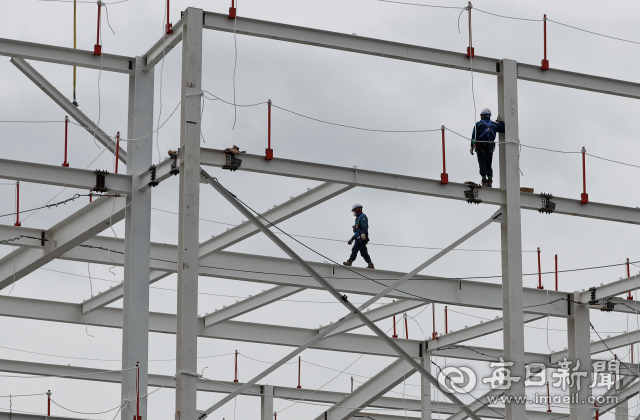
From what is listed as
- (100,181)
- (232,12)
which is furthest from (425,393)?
(232,12)

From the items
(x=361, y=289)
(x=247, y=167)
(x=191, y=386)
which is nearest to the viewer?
(x=191, y=386)

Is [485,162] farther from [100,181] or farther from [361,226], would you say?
[100,181]

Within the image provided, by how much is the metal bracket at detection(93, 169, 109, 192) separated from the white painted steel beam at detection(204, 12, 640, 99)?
3.17 metres

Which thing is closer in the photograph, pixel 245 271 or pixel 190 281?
pixel 190 281

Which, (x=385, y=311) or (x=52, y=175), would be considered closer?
(x=52, y=175)

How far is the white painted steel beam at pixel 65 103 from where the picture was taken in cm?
2262

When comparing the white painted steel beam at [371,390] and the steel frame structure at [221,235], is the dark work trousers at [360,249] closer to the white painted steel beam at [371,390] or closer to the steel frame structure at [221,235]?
the steel frame structure at [221,235]

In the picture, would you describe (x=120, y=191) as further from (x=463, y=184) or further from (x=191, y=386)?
(x=463, y=184)

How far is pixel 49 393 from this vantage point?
23.8 m

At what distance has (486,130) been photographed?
23.5m

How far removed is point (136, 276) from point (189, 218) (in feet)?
9.04

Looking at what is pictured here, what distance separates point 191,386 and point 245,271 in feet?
20.9

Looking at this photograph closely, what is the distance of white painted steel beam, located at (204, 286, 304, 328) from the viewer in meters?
27.5

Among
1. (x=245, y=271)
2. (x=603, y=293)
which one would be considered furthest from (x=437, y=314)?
(x=245, y=271)
